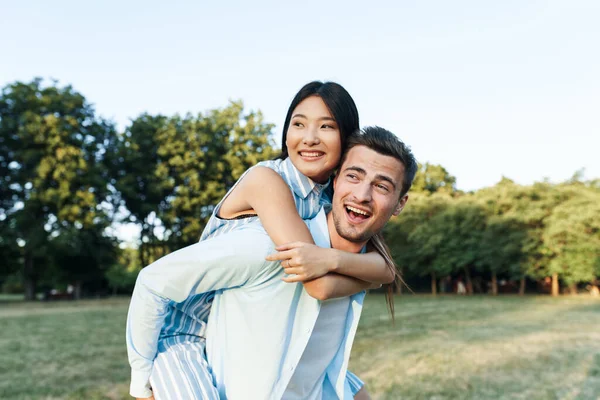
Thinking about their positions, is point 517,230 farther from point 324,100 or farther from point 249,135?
point 324,100

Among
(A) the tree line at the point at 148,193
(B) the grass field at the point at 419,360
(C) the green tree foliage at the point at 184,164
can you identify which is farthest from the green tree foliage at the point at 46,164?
(B) the grass field at the point at 419,360

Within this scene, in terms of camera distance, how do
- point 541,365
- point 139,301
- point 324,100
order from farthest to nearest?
point 541,365 < point 324,100 < point 139,301

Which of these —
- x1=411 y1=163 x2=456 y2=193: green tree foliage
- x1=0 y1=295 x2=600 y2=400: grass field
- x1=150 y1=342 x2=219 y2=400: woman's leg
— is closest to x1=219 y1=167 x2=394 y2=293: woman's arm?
x1=150 y1=342 x2=219 y2=400: woman's leg

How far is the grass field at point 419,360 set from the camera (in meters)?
7.43

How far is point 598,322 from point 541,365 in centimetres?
887

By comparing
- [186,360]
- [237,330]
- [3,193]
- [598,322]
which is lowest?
[598,322]

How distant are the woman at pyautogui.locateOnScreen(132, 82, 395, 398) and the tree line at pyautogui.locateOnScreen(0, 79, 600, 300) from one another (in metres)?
26.0

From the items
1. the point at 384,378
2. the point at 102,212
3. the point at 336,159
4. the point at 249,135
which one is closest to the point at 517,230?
the point at 249,135

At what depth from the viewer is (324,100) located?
2650 millimetres

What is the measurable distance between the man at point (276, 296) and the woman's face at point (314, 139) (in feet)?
0.38

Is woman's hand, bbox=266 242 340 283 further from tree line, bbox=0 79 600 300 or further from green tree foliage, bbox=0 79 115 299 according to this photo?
green tree foliage, bbox=0 79 115 299

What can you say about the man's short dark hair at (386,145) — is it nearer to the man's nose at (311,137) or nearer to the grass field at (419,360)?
the man's nose at (311,137)

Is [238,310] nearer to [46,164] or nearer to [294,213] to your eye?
[294,213]

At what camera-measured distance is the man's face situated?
243cm
